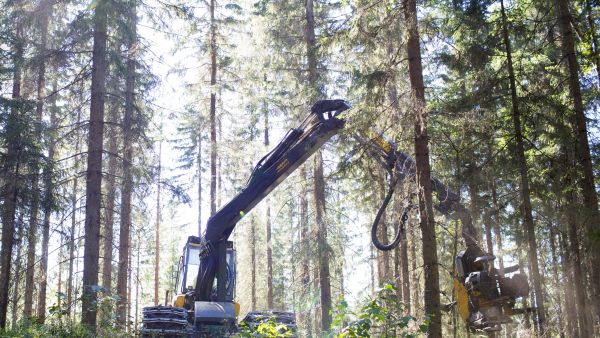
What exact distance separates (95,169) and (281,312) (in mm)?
5281

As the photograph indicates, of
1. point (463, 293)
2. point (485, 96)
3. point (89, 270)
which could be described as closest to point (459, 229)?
point (463, 293)

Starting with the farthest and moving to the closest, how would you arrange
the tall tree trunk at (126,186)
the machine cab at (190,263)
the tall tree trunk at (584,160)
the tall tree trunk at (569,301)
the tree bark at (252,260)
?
the tree bark at (252,260) < the tall tree trunk at (569,301) < the tall tree trunk at (126,186) < the machine cab at (190,263) < the tall tree trunk at (584,160)

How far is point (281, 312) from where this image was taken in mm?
12867

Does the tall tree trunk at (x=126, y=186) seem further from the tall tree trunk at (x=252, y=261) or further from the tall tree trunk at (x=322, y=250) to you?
the tall tree trunk at (x=252, y=261)

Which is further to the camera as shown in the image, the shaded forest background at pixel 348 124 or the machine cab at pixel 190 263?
the machine cab at pixel 190 263

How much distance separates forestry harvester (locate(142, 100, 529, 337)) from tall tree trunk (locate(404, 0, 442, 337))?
665 mm

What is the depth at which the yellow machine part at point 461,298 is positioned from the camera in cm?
1086

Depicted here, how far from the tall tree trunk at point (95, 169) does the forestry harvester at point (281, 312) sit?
75.6 inches

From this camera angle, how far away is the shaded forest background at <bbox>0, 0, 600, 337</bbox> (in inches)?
415

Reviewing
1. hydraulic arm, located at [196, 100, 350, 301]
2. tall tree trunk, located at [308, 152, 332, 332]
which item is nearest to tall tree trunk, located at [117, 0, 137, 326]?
hydraulic arm, located at [196, 100, 350, 301]

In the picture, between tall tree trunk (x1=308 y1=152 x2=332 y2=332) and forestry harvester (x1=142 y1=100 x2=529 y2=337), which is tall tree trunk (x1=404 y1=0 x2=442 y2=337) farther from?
tall tree trunk (x1=308 y1=152 x2=332 y2=332)

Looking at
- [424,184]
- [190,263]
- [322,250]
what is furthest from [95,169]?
[424,184]

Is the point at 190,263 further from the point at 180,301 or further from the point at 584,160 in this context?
the point at 584,160

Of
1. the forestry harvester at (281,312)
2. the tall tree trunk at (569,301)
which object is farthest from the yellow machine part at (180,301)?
the tall tree trunk at (569,301)
